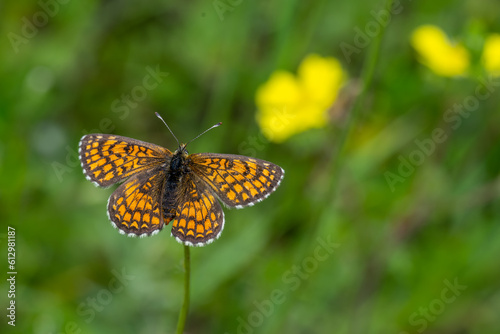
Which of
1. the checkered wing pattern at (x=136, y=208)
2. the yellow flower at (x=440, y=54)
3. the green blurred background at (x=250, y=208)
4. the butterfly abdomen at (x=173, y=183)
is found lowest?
the green blurred background at (x=250, y=208)

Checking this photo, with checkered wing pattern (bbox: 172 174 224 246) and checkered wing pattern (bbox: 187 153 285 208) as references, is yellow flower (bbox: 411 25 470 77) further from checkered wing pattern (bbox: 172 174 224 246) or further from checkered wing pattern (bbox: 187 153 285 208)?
checkered wing pattern (bbox: 172 174 224 246)

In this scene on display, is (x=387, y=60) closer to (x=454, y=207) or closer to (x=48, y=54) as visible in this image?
(x=454, y=207)

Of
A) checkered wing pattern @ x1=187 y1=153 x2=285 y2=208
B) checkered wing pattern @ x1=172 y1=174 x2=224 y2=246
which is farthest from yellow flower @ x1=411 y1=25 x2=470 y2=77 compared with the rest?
checkered wing pattern @ x1=172 y1=174 x2=224 y2=246

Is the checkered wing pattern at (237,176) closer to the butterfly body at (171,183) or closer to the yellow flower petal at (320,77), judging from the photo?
the butterfly body at (171,183)

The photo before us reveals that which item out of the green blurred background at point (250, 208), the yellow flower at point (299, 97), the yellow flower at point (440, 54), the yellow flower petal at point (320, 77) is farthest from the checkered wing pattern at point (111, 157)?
the yellow flower petal at point (320, 77)

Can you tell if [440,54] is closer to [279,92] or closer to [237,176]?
[279,92]

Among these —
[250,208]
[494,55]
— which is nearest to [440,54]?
[494,55]

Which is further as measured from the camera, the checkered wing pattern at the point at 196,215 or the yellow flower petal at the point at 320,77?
the yellow flower petal at the point at 320,77
